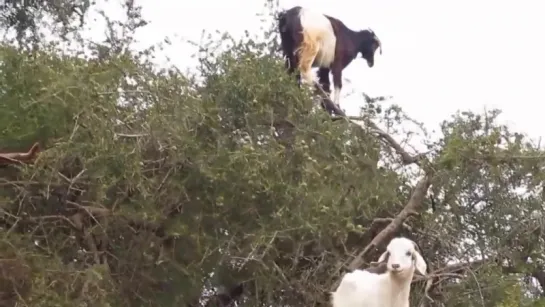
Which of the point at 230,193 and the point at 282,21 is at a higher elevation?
the point at 282,21

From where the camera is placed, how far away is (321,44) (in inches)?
230

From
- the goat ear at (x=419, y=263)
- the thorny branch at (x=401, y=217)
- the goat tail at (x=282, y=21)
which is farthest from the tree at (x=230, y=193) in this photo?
the goat tail at (x=282, y=21)

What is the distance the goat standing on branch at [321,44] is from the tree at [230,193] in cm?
79

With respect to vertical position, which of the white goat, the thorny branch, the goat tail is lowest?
the white goat

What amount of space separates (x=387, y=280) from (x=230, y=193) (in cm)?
88

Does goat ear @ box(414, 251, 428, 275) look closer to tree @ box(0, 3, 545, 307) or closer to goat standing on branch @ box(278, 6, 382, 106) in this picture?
tree @ box(0, 3, 545, 307)

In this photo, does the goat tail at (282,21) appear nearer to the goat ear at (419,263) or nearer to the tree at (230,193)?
the tree at (230,193)

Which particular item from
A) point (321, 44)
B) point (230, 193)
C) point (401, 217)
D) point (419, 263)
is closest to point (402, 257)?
point (419, 263)

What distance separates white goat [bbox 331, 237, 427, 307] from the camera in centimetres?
380

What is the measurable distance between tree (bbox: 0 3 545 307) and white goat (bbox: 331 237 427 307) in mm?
327

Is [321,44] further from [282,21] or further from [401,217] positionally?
[401,217]

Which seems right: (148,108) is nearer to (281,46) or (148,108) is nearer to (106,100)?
(106,100)

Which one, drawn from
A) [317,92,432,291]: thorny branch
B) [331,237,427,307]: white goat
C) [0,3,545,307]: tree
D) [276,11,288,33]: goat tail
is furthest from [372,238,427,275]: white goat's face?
[276,11,288,33]: goat tail

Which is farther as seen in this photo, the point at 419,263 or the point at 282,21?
the point at 282,21
